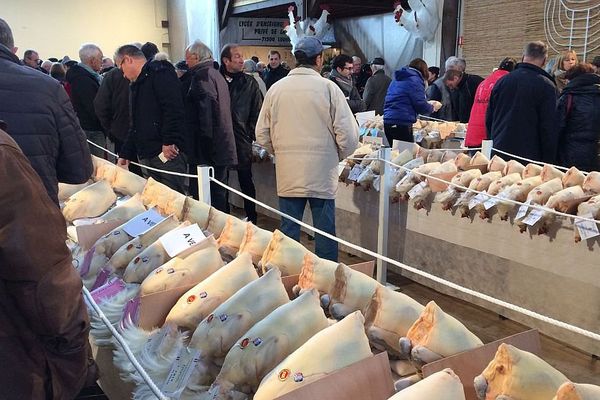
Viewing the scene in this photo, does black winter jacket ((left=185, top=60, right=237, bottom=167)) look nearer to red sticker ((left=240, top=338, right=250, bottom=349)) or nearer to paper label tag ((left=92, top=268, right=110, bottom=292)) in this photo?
paper label tag ((left=92, top=268, right=110, bottom=292))

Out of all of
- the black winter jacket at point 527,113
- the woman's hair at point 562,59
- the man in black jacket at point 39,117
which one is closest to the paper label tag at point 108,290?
the man in black jacket at point 39,117

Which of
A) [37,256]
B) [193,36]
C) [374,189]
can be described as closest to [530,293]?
[374,189]

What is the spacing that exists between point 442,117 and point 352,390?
6.04 m

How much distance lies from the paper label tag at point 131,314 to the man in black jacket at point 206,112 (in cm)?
252

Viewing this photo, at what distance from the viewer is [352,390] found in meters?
1.30

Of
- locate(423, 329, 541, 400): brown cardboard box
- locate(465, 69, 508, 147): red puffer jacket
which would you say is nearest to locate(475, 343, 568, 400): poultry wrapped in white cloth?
locate(423, 329, 541, 400): brown cardboard box

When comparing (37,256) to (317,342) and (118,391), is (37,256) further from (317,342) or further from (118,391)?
(118,391)

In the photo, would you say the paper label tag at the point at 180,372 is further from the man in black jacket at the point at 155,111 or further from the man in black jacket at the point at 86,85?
the man in black jacket at the point at 86,85

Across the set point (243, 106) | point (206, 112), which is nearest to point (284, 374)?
point (206, 112)

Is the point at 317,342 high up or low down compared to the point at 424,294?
up

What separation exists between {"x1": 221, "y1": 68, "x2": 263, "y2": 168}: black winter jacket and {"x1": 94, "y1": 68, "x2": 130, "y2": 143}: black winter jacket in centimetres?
85

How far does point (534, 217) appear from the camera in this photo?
3.02m

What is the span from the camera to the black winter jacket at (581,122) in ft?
13.7

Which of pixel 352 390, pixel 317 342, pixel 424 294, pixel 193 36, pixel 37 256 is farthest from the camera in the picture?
pixel 193 36
